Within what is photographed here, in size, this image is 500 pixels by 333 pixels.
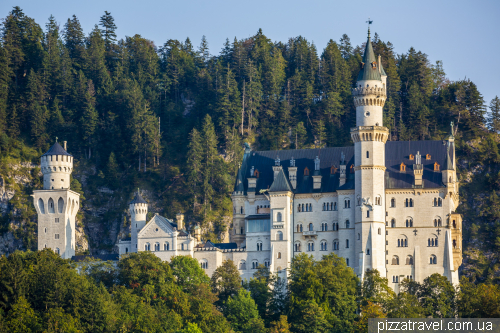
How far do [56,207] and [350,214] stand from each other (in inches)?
1212

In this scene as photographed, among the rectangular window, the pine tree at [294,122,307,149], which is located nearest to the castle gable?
the rectangular window

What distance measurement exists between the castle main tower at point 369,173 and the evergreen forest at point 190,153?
144 inches

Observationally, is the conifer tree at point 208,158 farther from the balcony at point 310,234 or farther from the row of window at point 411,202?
the row of window at point 411,202

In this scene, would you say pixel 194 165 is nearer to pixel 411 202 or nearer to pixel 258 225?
pixel 258 225

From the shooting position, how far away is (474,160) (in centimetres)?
12369

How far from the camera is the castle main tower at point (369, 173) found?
337 ft

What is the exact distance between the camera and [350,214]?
10556cm

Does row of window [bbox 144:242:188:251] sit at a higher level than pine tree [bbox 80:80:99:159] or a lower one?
lower

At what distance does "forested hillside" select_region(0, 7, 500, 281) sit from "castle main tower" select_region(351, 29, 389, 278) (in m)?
16.5

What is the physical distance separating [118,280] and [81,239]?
22.1 metres

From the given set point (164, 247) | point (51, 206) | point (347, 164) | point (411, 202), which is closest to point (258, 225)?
point (164, 247)

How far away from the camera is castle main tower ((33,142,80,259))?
354 feet

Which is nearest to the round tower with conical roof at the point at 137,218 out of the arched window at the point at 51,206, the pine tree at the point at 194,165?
the arched window at the point at 51,206

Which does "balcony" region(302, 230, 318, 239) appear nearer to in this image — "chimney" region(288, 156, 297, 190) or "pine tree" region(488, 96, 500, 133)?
"chimney" region(288, 156, 297, 190)
